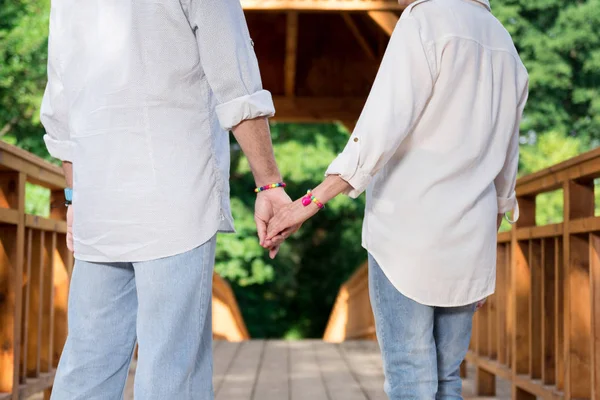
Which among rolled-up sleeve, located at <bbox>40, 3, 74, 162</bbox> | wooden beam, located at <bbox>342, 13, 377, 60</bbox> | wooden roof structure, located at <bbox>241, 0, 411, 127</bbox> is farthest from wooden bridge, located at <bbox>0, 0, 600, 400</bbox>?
wooden roof structure, located at <bbox>241, 0, 411, 127</bbox>

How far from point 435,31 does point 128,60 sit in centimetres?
68

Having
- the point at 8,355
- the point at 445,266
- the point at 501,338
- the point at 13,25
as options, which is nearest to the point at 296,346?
the point at 501,338

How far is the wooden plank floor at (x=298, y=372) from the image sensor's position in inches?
195

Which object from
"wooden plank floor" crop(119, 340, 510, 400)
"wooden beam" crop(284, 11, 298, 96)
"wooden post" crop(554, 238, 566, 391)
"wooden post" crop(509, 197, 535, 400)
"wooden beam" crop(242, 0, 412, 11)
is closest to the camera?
"wooden post" crop(554, 238, 566, 391)

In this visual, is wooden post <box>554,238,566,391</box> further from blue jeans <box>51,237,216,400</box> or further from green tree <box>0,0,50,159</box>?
green tree <box>0,0,50,159</box>

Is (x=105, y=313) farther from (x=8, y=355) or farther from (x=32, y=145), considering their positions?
(x=32, y=145)

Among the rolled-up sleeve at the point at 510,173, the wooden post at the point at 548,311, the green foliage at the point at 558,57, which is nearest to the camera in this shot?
the rolled-up sleeve at the point at 510,173

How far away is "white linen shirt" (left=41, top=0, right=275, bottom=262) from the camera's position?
1803 mm

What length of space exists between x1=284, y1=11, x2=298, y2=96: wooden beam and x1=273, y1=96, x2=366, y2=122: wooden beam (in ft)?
0.38

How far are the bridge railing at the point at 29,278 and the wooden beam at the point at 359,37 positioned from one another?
4.48 meters

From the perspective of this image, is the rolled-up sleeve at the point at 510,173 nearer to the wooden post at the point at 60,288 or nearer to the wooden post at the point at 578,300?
the wooden post at the point at 578,300

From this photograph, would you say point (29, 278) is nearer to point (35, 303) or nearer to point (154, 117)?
point (35, 303)

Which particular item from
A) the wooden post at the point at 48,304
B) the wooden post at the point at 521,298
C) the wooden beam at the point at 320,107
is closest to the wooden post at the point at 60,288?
the wooden post at the point at 48,304

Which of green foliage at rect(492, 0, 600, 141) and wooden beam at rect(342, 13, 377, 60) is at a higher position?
green foliage at rect(492, 0, 600, 141)
